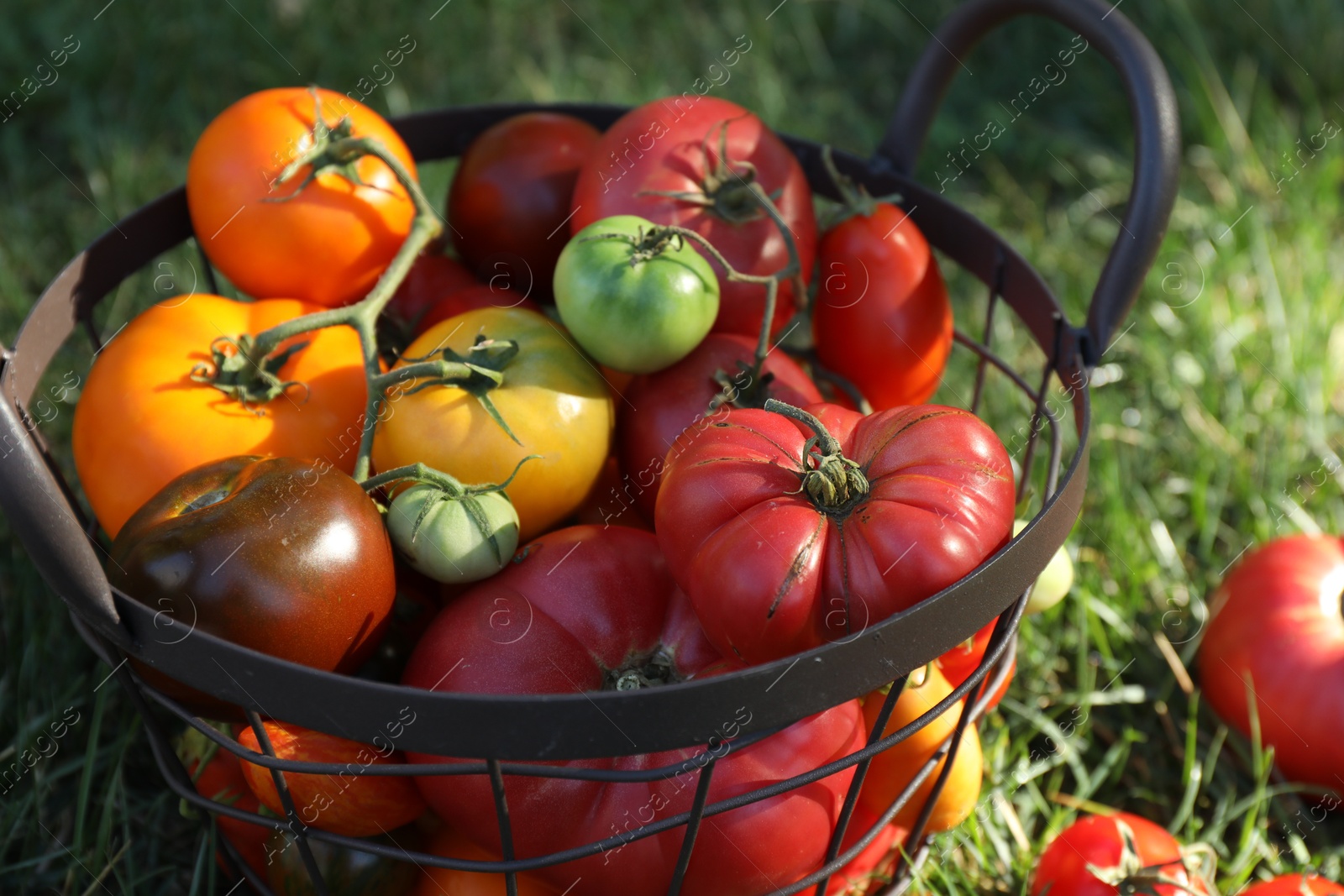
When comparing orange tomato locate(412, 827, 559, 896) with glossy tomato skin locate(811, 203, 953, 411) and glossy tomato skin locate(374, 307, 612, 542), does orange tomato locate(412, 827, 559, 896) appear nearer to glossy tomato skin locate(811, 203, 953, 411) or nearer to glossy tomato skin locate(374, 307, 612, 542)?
glossy tomato skin locate(374, 307, 612, 542)

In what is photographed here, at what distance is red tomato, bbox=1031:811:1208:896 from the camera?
121 centimetres

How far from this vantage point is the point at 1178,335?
2266mm

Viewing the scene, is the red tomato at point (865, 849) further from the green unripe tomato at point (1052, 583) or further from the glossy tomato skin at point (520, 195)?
the glossy tomato skin at point (520, 195)

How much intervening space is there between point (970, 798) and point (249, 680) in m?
0.85

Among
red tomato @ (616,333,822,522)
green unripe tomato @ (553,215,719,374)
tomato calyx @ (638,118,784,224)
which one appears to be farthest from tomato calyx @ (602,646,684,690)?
tomato calyx @ (638,118,784,224)

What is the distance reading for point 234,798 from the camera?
49.7 inches

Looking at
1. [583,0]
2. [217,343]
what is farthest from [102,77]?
[217,343]

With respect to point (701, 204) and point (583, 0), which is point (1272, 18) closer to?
point (583, 0)

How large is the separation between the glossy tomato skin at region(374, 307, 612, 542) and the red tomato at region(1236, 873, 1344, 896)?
2.99ft

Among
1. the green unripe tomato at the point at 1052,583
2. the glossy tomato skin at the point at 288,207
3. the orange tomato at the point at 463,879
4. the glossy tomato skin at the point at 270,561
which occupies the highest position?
the glossy tomato skin at the point at 288,207

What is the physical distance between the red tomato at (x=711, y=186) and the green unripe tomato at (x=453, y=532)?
1.44 feet

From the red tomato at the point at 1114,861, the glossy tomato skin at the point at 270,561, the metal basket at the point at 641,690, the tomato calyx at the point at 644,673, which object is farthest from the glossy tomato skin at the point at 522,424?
the red tomato at the point at 1114,861

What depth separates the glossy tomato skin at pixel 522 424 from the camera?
1243 millimetres

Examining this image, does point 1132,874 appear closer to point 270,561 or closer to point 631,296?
point 631,296
